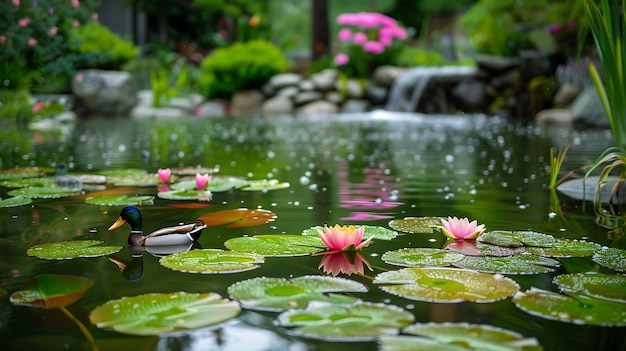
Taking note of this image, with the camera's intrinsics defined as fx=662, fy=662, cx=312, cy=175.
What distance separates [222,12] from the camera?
1959 centimetres

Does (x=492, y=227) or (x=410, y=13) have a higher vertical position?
(x=410, y=13)

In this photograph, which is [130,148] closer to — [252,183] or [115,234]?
[252,183]

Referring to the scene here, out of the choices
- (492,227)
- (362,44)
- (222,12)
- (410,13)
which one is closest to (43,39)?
(492,227)

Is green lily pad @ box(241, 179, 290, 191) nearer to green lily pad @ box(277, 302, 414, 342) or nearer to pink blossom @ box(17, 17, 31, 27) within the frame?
green lily pad @ box(277, 302, 414, 342)

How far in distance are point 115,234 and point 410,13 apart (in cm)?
2298

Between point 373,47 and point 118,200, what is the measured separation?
1338cm

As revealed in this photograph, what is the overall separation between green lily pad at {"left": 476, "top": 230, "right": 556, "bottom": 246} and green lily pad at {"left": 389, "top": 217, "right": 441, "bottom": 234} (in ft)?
0.75

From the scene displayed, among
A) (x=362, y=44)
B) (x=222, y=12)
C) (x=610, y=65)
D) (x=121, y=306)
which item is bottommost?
(x=121, y=306)

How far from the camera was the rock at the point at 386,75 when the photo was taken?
15.3 m

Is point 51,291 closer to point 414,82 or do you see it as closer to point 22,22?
point 22,22

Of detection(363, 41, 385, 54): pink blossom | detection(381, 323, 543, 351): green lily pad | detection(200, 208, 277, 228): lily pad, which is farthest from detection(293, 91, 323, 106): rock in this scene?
detection(381, 323, 543, 351): green lily pad

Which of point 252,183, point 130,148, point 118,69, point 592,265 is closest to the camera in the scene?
point 592,265

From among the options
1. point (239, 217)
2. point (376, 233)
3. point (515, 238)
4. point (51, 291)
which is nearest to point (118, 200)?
point (239, 217)

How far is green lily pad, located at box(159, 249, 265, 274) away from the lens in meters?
1.99
